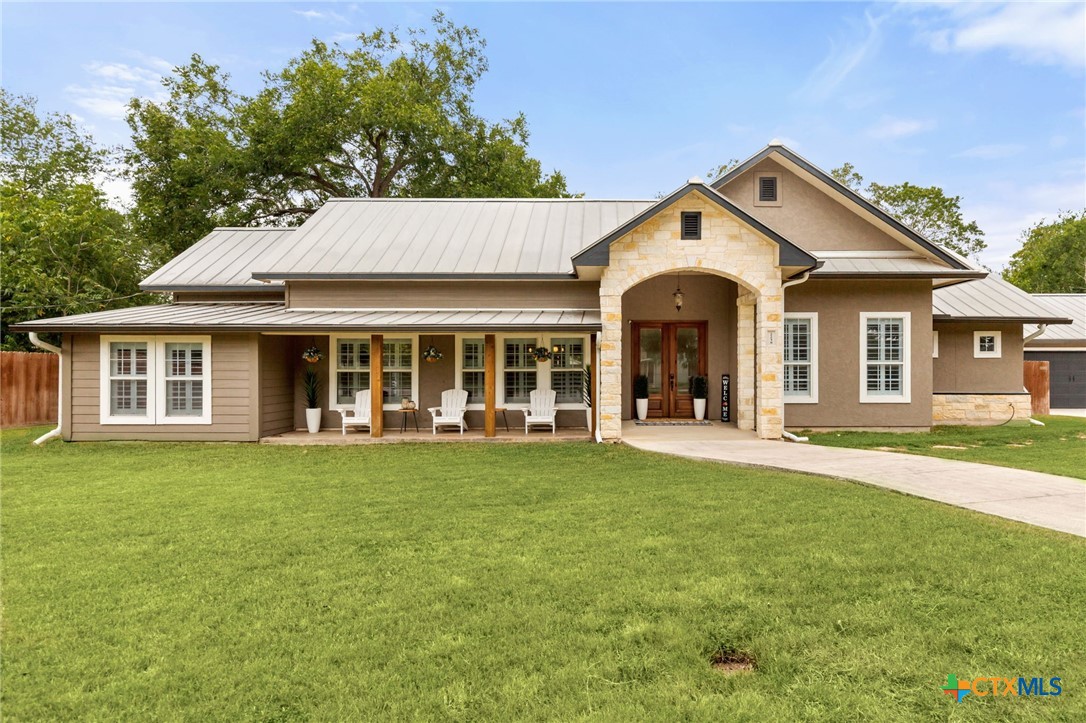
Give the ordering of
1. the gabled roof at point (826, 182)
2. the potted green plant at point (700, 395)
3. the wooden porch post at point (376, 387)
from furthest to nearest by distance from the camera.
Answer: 1. the potted green plant at point (700, 395)
2. the gabled roof at point (826, 182)
3. the wooden porch post at point (376, 387)

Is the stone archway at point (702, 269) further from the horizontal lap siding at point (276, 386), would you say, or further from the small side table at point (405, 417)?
the horizontal lap siding at point (276, 386)

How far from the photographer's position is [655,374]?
13.6 metres

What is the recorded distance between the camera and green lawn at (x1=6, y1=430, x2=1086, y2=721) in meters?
2.69

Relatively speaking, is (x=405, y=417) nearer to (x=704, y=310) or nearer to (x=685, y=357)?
(x=685, y=357)

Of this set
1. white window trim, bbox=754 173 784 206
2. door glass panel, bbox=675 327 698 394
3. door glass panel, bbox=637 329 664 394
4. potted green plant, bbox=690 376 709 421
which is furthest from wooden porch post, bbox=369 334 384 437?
white window trim, bbox=754 173 784 206

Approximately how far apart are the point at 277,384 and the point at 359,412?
→ 1.80m

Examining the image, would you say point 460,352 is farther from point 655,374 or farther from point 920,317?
point 920,317

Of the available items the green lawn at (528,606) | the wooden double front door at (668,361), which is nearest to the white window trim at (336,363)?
the wooden double front door at (668,361)

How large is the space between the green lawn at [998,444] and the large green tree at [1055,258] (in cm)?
2843

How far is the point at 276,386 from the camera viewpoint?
12031 mm

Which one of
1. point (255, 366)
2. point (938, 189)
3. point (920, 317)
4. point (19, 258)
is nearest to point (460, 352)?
point (255, 366)

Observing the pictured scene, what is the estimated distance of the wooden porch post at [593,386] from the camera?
36.3 feet

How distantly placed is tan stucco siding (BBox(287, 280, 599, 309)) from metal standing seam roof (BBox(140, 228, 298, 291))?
2.13 meters

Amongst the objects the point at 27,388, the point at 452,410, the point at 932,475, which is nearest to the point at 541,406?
the point at 452,410
